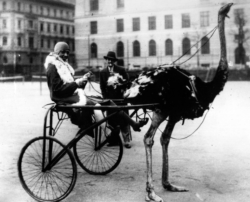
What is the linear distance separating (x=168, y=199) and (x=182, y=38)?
136ft

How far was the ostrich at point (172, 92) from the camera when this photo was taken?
5488mm

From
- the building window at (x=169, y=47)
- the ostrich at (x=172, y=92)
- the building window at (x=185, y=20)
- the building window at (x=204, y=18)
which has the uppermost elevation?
the building window at (x=185, y=20)

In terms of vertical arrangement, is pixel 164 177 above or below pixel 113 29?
below

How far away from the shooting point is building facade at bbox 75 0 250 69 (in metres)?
37.2

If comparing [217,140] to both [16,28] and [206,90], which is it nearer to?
[206,90]

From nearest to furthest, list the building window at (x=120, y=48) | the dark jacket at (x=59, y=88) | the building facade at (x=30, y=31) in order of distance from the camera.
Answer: the dark jacket at (x=59, y=88), the building facade at (x=30, y=31), the building window at (x=120, y=48)

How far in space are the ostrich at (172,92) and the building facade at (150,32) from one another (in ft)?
78.5

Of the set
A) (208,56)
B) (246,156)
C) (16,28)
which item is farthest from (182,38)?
(246,156)

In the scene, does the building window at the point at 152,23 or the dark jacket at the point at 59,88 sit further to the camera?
the building window at the point at 152,23

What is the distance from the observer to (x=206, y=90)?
567 centimetres

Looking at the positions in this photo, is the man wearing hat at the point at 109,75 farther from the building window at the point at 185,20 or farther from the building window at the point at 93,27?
the building window at the point at 93,27

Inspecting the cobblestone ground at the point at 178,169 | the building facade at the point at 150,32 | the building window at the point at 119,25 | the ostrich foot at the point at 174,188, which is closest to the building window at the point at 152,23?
→ the building facade at the point at 150,32

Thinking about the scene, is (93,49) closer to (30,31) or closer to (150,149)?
(30,31)

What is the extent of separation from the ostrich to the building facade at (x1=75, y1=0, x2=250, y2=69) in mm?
23932
